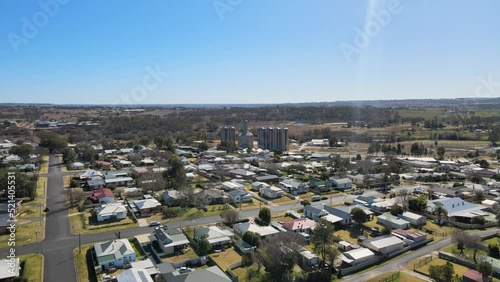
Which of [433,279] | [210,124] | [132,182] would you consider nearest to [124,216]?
[132,182]

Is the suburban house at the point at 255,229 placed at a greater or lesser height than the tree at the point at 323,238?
lesser

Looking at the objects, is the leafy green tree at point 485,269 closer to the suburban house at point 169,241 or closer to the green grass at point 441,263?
the green grass at point 441,263

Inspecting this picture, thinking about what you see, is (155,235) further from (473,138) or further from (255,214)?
(473,138)

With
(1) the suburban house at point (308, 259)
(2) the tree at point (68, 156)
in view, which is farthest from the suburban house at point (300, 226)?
(2) the tree at point (68, 156)

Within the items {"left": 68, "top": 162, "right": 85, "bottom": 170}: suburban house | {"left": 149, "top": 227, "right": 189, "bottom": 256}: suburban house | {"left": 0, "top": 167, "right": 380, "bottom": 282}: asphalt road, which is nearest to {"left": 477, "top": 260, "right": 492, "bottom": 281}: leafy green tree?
{"left": 0, "top": 167, "right": 380, "bottom": 282}: asphalt road

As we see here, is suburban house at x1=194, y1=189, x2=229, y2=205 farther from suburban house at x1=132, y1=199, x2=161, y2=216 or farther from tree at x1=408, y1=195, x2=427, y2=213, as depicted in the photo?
tree at x1=408, y1=195, x2=427, y2=213

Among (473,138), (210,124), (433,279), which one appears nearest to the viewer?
(433,279)
